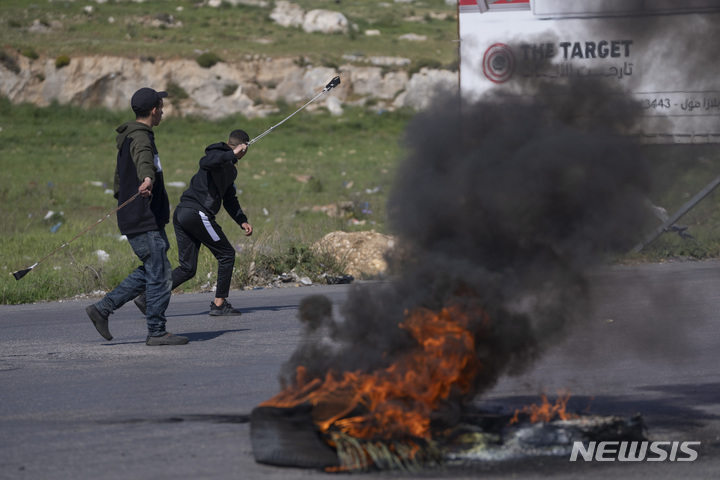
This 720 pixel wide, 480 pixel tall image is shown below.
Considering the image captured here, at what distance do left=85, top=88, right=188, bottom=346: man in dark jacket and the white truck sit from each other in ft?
9.27

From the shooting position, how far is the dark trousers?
8.87 m

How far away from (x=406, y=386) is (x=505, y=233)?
1098 millimetres

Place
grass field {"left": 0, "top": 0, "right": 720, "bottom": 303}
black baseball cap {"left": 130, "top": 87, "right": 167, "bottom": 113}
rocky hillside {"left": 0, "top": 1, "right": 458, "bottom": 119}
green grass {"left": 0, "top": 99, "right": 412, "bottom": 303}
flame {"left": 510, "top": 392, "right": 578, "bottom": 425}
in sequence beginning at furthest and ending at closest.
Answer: rocky hillside {"left": 0, "top": 1, "right": 458, "bottom": 119}, green grass {"left": 0, "top": 99, "right": 412, "bottom": 303}, grass field {"left": 0, "top": 0, "right": 720, "bottom": 303}, black baseball cap {"left": 130, "top": 87, "right": 167, "bottom": 113}, flame {"left": 510, "top": 392, "right": 578, "bottom": 425}

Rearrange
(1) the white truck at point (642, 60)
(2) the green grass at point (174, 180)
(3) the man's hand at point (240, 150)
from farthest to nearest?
1. (2) the green grass at point (174, 180)
2. (3) the man's hand at point (240, 150)
3. (1) the white truck at point (642, 60)

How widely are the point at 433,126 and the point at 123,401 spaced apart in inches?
101

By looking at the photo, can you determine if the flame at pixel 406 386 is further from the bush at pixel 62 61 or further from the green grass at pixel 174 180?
the bush at pixel 62 61

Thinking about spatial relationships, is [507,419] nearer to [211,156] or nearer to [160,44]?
[211,156]

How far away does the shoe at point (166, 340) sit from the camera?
7.77 metres

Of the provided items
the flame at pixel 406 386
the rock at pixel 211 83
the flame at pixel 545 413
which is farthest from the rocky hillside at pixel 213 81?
the flame at pixel 406 386

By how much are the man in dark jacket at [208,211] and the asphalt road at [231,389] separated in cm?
56

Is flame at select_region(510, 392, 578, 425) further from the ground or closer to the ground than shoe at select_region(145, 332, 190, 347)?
further from the ground

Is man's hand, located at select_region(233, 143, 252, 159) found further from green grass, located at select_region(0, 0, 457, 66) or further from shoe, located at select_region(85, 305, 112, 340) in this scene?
green grass, located at select_region(0, 0, 457, 66)

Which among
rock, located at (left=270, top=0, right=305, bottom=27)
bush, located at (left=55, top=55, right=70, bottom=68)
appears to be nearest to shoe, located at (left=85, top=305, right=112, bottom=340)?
bush, located at (left=55, top=55, right=70, bottom=68)

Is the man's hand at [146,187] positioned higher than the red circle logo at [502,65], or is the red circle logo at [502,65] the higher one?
the red circle logo at [502,65]
